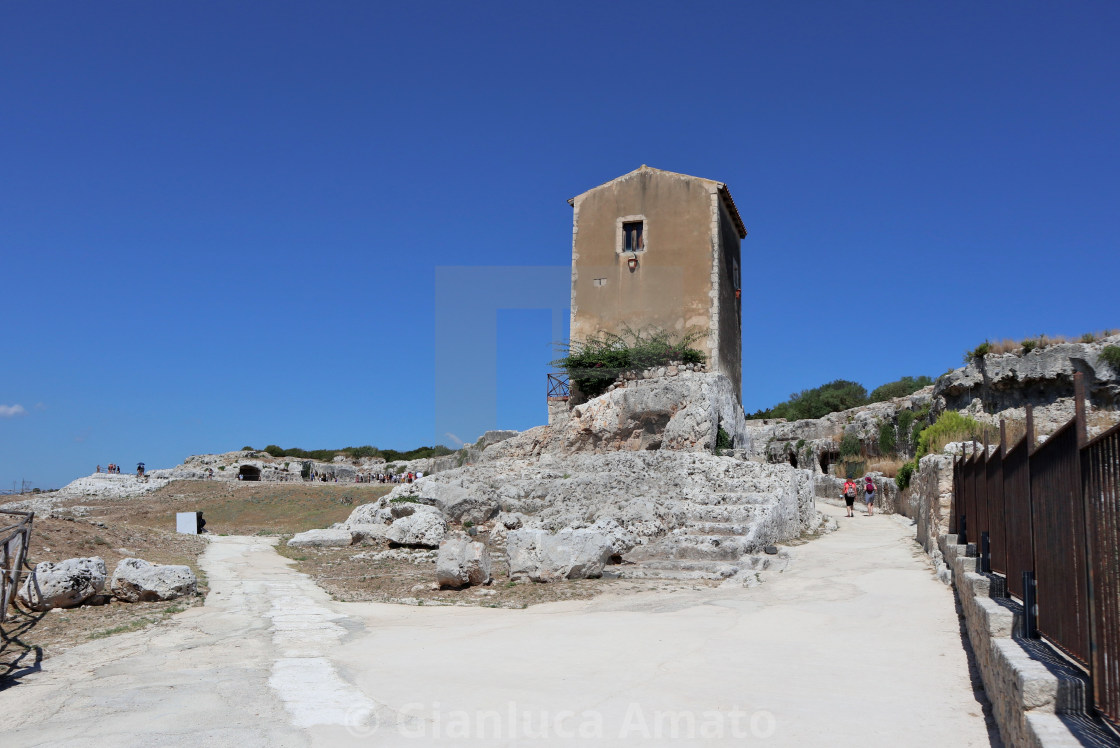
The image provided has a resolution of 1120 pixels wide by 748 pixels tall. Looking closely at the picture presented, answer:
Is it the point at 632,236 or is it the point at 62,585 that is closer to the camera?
the point at 62,585

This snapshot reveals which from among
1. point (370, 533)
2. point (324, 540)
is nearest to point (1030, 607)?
point (370, 533)

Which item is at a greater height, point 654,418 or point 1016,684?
point 654,418

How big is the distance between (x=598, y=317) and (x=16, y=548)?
17.6 meters

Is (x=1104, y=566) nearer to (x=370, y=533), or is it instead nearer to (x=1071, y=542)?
(x=1071, y=542)

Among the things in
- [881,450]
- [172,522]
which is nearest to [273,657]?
[172,522]

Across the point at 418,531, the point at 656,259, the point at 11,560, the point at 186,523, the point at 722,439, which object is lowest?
the point at 186,523

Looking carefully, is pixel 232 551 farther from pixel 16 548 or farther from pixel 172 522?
pixel 172 522

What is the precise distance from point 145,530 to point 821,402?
44.3m

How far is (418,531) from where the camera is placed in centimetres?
1543

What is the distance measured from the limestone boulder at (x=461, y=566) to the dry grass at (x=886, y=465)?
754 inches

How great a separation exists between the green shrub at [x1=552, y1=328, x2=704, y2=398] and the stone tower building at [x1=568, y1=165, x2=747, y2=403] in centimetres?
32

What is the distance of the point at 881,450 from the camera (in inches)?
1193

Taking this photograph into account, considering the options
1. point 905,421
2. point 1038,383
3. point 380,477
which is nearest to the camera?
point 1038,383

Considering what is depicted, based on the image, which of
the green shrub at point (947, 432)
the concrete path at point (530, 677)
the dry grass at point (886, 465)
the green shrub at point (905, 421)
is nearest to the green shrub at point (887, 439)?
the dry grass at point (886, 465)
